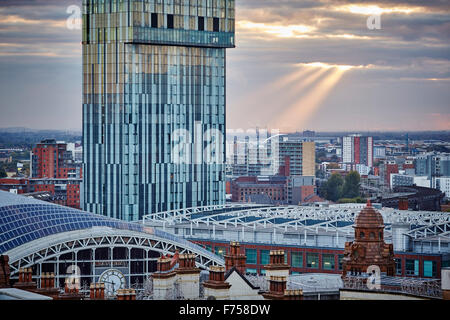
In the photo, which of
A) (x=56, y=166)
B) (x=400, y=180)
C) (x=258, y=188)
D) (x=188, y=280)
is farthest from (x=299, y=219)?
(x=258, y=188)

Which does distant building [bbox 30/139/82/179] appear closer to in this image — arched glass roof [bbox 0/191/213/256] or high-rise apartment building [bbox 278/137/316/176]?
high-rise apartment building [bbox 278/137/316/176]

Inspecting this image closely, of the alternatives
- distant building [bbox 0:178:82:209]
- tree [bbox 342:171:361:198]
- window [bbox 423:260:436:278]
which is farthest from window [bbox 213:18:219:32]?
window [bbox 423:260:436:278]

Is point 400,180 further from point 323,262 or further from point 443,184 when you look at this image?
point 323,262

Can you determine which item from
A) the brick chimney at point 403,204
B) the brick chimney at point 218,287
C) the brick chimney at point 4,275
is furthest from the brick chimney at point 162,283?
the brick chimney at point 403,204

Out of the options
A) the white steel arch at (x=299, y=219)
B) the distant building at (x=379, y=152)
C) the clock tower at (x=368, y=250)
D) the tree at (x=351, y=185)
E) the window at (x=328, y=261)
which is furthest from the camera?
the tree at (x=351, y=185)

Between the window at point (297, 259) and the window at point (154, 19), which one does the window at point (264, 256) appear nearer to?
the window at point (297, 259)

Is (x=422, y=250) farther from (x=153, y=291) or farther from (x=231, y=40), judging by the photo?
(x=231, y=40)

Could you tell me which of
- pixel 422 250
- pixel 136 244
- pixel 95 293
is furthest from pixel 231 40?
pixel 95 293
